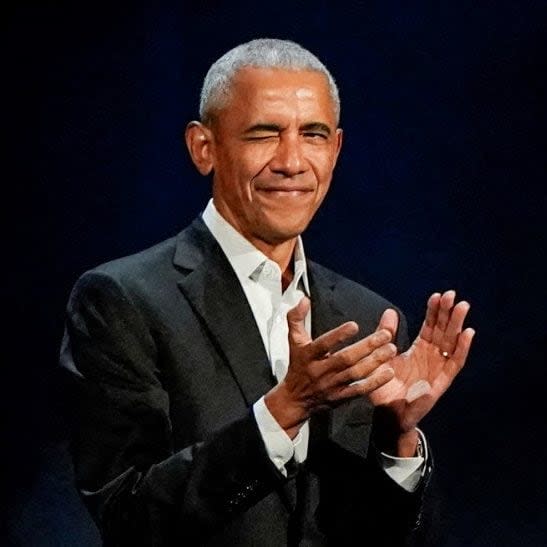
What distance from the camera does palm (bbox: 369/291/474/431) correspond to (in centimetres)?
171

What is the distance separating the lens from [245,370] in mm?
1729

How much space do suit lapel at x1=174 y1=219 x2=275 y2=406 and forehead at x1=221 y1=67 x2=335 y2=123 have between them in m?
0.21

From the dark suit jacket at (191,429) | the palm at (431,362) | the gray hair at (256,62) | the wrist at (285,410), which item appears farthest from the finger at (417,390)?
the gray hair at (256,62)

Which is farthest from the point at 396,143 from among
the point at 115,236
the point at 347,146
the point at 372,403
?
the point at 372,403

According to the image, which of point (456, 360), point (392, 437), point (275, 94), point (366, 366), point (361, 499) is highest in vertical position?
point (275, 94)

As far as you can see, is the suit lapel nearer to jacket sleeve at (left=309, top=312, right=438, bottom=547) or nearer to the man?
the man

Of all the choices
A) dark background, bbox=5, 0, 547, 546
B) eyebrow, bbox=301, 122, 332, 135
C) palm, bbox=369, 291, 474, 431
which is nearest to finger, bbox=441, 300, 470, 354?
palm, bbox=369, 291, 474, 431

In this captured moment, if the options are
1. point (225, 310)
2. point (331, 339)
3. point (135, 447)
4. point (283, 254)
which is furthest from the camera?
point (283, 254)

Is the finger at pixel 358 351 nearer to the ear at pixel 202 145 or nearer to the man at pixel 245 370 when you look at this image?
the man at pixel 245 370

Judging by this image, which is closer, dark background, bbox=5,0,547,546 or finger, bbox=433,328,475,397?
finger, bbox=433,328,475,397

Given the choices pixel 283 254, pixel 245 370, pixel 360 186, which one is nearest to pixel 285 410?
pixel 245 370

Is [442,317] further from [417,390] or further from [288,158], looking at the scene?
[288,158]

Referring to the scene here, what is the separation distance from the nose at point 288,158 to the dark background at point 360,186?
705 millimetres

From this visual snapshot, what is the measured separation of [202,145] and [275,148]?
0.15 m
